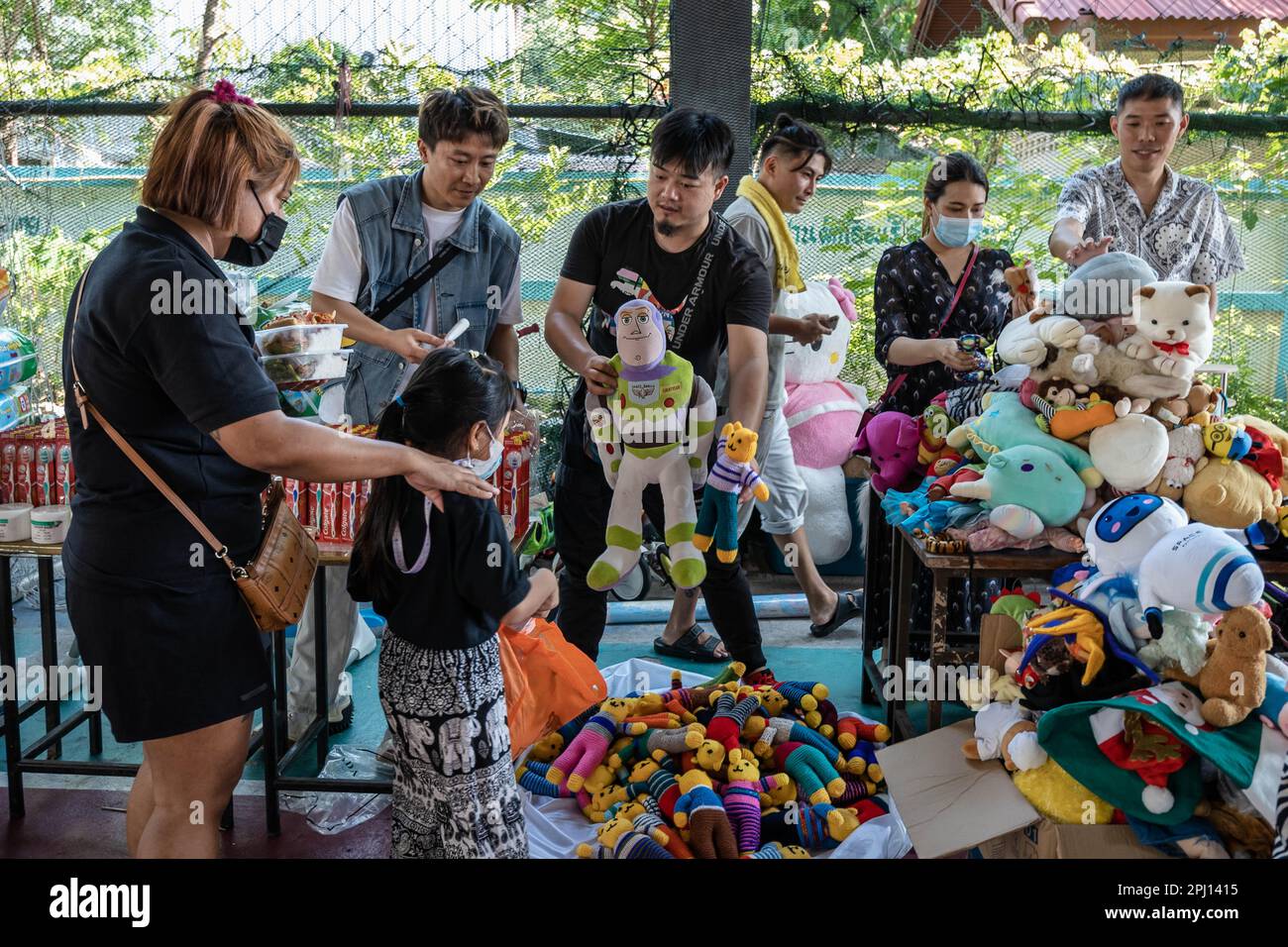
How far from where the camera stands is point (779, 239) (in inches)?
143

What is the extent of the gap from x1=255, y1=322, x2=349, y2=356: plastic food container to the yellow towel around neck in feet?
5.01

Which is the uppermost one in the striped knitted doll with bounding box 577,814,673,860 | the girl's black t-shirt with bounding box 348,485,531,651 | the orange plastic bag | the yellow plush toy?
the girl's black t-shirt with bounding box 348,485,531,651

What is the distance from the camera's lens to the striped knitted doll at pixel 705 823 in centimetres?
263

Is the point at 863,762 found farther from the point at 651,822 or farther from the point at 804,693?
the point at 651,822

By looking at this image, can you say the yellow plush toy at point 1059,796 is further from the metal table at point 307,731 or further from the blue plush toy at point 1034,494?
the metal table at point 307,731

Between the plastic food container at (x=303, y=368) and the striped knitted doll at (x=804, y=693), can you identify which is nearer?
the plastic food container at (x=303, y=368)

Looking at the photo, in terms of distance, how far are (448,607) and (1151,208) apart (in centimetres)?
268

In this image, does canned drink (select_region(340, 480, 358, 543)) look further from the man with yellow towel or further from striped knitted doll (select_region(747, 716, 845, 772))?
striped knitted doll (select_region(747, 716, 845, 772))

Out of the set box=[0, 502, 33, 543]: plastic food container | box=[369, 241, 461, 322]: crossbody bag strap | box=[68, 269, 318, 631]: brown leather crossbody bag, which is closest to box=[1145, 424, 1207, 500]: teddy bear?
box=[369, 241, 461, 322]: crossbody bag strap

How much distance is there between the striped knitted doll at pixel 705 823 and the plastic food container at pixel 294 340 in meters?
1.36

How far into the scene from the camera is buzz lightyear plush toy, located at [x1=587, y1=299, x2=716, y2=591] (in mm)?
2795

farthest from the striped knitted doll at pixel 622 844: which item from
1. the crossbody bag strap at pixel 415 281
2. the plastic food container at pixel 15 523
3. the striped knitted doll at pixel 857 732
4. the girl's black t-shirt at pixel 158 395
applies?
the plastic food container at pixel 15 523

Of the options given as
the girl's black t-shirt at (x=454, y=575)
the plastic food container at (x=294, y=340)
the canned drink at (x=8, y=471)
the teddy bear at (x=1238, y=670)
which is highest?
the plastic food container at (x=294, y=340)

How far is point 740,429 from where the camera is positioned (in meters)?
2.79
